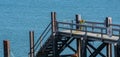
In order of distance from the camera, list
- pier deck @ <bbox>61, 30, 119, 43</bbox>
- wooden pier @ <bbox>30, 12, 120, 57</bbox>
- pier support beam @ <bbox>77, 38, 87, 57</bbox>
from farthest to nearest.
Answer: pier support beam @ <bbox>77, 38, 87, 57</bbox>, wooden pier @ <bbox>30, 12, 120, 57</bbox>, pier deck @ <bbox>61, 30, 119, 43</bbox>

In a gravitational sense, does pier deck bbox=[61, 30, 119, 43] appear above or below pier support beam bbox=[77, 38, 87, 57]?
above

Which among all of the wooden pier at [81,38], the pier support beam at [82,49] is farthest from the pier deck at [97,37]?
the pier support beam at [82,49]

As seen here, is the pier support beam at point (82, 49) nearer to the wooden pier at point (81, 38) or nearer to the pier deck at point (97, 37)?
the wooden pier at point (81, 38)

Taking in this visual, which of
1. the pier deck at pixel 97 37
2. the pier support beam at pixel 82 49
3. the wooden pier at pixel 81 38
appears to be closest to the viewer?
the pier deck at pixel 97 37

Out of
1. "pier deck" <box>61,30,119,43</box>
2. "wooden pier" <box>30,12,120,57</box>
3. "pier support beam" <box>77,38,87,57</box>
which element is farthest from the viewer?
"pier support beam" <box>77,38,87,57</box>

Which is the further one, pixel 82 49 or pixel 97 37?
pixel 82 49

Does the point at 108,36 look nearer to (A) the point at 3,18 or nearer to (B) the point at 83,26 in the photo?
(B) the point at 83,26

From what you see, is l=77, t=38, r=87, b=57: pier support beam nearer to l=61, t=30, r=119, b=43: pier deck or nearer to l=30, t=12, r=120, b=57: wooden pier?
l=30, t=12, r=120, b=57: wooden pier

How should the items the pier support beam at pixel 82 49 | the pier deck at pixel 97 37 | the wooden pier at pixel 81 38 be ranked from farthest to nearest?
1. the pier support beam at pixel 82 49
2. the wooden pier at pixel 81 38
3. the pier deck at pixel 97 37

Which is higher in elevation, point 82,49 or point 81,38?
point 81,38

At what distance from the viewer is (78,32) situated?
1158 inches

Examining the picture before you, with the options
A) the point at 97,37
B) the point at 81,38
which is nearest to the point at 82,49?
the point at 81,38

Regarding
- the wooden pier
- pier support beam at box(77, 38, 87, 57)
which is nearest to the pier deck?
the wooden pier

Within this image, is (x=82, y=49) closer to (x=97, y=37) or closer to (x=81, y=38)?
(x=81, y=38)
